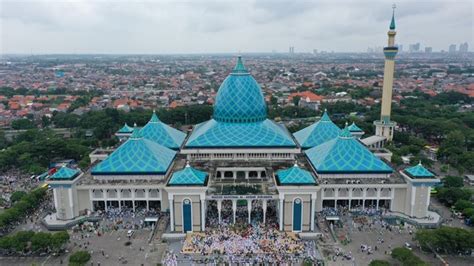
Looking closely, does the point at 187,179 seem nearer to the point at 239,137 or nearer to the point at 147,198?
the point at 147,198

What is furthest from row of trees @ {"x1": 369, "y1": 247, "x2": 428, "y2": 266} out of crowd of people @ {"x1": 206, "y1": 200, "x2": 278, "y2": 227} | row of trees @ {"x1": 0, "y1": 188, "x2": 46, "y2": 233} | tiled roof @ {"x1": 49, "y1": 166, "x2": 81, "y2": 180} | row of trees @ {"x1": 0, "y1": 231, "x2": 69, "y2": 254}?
row of trees @ {"x1": 0, "y1": 188, "x2": 46, "y2": 233}

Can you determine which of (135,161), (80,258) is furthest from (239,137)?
(80,258)

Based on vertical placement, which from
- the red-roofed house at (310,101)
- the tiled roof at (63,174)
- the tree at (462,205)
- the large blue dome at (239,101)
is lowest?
the tree at (462,205)

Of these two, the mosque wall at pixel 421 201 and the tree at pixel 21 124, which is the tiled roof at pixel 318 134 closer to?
the mosque wall at pixel 421 201

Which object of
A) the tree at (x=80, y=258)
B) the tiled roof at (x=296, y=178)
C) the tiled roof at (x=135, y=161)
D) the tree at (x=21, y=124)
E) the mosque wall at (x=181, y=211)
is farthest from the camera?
the tree at (x=21, y=124)

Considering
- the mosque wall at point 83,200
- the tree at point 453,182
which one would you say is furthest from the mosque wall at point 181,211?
the tree at point 453,182

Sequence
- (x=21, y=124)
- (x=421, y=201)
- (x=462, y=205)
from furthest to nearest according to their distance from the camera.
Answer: (x=21, y=124), (x=462, y=205), (x=421, y=201)
